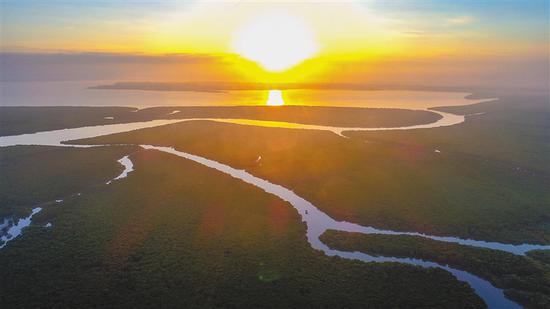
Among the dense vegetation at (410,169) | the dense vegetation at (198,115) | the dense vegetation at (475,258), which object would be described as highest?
the dense vegetation at (198,115)

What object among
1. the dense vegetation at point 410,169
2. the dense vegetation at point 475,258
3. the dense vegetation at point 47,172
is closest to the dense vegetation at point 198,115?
the dense vegetation at point 410,169

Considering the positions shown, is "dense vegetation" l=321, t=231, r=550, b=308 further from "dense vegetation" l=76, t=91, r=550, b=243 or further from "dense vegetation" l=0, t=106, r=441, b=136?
"dense vegetation" l=0, t=106, r=441, b=136

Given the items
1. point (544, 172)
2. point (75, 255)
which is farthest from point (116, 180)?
point (544, 172)

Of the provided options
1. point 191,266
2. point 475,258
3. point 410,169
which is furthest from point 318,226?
point 410,169

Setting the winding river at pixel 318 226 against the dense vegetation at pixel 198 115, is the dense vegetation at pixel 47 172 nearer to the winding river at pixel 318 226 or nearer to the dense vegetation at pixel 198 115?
the winding river at pixel 318 226

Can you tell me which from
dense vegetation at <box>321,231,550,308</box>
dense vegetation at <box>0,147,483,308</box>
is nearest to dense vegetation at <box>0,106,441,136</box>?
dense vegetation at <box>0,147,483,308</box>
